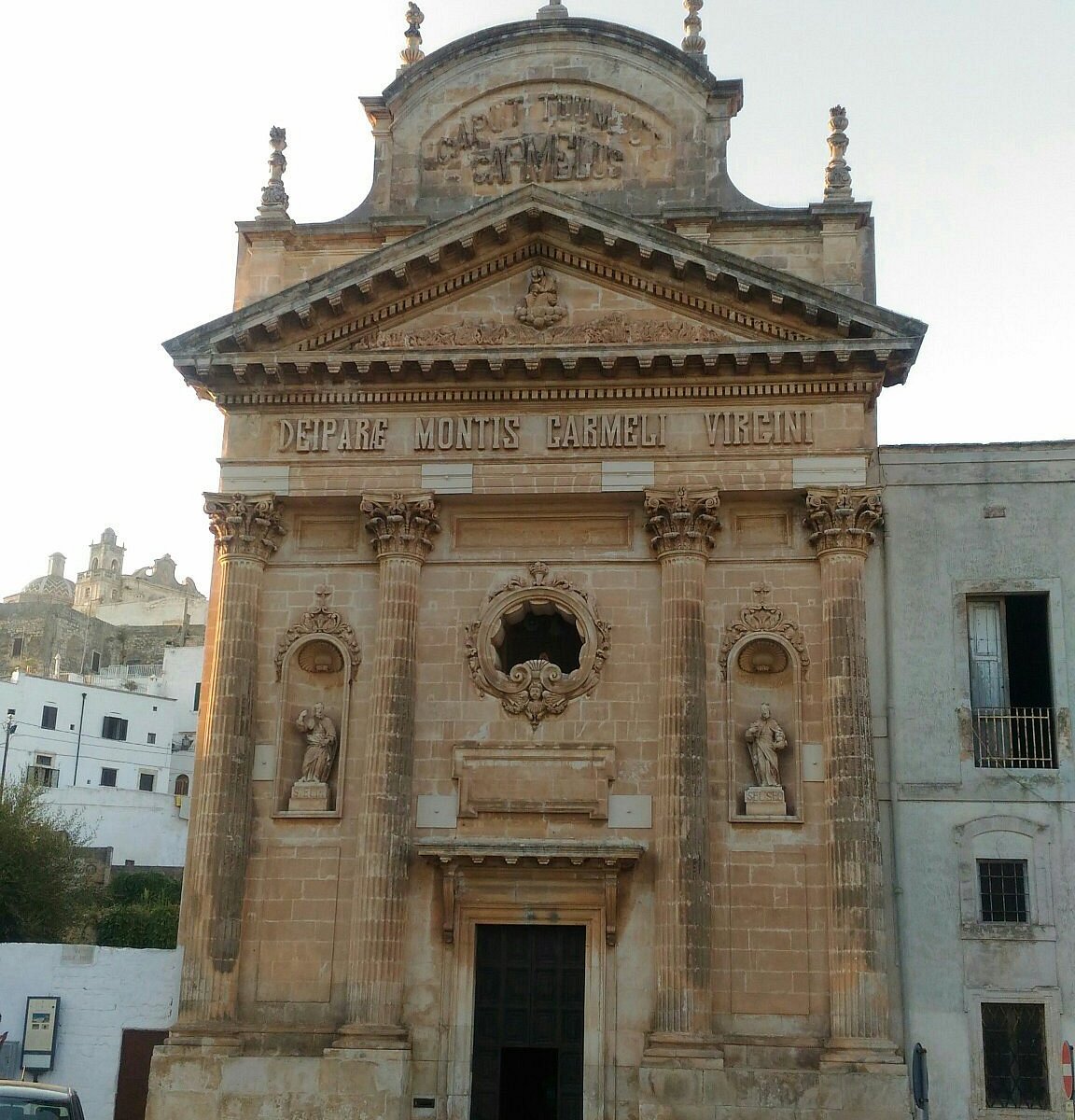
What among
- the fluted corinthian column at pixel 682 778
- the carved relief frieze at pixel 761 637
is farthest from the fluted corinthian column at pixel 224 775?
the carved relief frieze at pixel 761 637

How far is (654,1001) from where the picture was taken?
21328mm

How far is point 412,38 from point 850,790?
53.1ft

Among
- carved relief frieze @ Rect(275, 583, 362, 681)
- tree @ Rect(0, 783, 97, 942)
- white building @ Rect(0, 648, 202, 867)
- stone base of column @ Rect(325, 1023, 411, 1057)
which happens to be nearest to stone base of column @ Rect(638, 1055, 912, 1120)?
stone base of column @ Rect(325, 1023, 411, 1057)

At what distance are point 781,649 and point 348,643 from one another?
6783mm

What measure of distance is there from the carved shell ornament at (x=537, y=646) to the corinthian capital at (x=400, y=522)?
1.47m

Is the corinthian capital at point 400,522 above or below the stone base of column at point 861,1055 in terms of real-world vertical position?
above

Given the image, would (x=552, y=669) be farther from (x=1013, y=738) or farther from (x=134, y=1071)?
(x=134, y=1071)

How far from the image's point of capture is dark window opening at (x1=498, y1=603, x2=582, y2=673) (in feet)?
78.2

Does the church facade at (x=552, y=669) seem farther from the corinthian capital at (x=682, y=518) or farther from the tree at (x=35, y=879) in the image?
the tree at (x=35, y=879)

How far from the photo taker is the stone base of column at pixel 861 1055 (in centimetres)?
2036

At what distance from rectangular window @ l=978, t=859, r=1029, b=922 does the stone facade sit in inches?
61.2

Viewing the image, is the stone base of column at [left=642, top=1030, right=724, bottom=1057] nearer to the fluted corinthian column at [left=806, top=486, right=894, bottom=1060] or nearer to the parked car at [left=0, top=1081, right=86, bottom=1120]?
the fluted corinthian column at [left=806, top=486, right=894, bottom=1060]

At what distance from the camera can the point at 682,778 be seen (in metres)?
21.8

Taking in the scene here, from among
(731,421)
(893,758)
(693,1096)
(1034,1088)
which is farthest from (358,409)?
(1034,1088)
